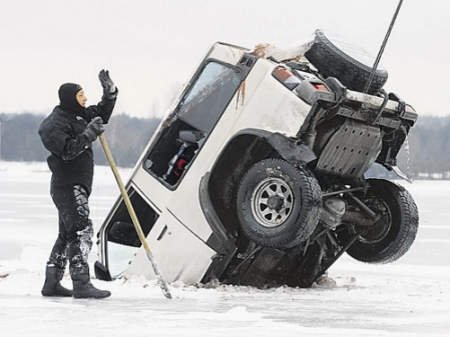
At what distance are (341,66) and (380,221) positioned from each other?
63.2 inches

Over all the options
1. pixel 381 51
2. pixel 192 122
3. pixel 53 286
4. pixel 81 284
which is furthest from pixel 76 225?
pixel 381 51

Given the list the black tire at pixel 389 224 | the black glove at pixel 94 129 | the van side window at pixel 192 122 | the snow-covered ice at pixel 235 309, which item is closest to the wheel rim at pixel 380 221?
the black tire at pixel 389 224

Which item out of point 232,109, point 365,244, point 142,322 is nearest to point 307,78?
point 232,109

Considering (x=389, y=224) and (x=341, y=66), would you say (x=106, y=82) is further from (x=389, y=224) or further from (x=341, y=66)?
(x=389, y=224)

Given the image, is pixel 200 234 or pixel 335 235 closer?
pixel 200 234

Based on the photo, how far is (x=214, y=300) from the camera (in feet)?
24.3

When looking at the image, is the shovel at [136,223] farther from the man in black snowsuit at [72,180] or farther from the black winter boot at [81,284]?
the black winter boot at [81,284]

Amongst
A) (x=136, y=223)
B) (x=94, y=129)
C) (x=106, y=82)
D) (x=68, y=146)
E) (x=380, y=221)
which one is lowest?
(x=136, y=223)

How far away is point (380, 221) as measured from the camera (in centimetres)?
880

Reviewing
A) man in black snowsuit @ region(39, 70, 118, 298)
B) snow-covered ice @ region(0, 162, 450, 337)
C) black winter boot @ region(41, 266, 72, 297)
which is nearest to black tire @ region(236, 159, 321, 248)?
snow-covered ice @ region(0, 162, 450, 337)

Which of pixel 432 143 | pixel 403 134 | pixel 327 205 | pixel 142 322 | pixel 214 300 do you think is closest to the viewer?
pixel 142 322

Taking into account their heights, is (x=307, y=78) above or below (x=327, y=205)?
above

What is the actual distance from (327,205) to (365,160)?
28.7 inches

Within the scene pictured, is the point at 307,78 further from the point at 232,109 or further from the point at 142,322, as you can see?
the point at 142,322
